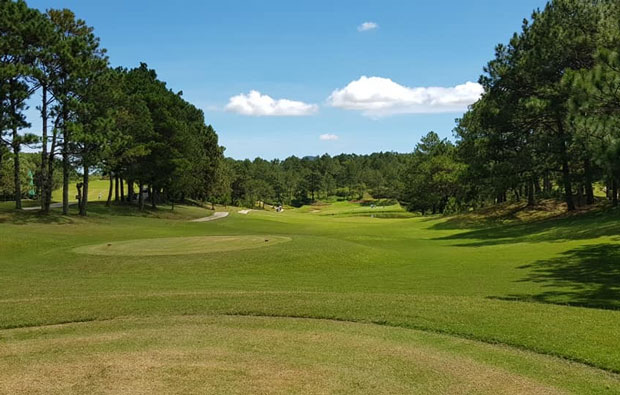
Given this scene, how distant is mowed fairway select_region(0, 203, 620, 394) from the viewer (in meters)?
6.57

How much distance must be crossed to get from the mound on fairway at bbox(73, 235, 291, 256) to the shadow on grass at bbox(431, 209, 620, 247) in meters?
14.1

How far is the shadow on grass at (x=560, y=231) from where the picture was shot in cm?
2845

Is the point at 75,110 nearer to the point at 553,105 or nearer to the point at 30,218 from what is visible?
the point at 30,218

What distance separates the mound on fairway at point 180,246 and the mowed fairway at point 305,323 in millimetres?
301

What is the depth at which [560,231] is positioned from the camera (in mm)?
31391

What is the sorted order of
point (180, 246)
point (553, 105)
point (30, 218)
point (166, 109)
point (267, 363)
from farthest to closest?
point (166, 109)
point (30, 218)
point (553, 105)
point (180, 246)
point (267, 363)

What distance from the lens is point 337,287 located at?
15.6 meters

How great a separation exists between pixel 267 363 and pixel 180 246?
17.6m

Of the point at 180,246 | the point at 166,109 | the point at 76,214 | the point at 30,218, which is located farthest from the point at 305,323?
the point at 166,109

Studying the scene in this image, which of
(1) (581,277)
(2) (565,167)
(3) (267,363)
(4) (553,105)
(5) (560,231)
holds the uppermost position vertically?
(4) (553,105)

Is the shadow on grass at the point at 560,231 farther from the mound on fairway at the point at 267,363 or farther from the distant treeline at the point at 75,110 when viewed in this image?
the distant treeline at the point at 75,110

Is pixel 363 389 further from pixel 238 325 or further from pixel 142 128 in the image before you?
pixel 142 128

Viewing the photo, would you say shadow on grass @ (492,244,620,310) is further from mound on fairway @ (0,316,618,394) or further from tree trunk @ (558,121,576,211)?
tree trunk @ (558,121,576,211)

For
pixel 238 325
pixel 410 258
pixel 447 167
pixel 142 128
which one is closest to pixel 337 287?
pixel 238 325
